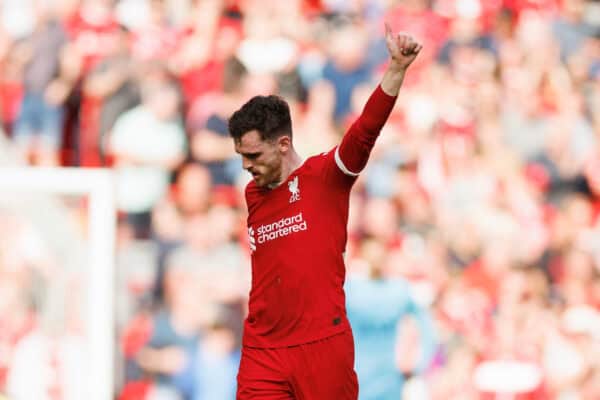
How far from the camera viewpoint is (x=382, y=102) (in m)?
3.49

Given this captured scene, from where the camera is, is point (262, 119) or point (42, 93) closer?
point (262, 119)

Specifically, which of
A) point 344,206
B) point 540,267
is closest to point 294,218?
point 344,206

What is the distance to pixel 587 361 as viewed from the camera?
24.4ft

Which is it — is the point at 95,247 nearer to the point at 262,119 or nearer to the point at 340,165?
the point at 262,119

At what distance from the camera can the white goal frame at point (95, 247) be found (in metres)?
6.26

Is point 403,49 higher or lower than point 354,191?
lower

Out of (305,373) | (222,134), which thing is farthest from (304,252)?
(222,134)

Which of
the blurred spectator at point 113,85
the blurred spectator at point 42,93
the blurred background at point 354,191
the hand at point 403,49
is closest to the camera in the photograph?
the hand at point 403,49

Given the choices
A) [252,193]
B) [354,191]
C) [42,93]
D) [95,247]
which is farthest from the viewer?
[354,191]

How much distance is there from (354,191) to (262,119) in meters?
3.45

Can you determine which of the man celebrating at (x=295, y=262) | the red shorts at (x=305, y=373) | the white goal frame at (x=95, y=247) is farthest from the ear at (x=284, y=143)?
the white goal frame at (x=95, y=247)

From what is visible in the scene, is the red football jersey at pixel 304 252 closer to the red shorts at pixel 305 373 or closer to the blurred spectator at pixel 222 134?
the red shorts at pixel 305 373

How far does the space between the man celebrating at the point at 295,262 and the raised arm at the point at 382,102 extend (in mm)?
96

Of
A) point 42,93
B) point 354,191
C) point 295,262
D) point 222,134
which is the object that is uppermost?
point 42,93
